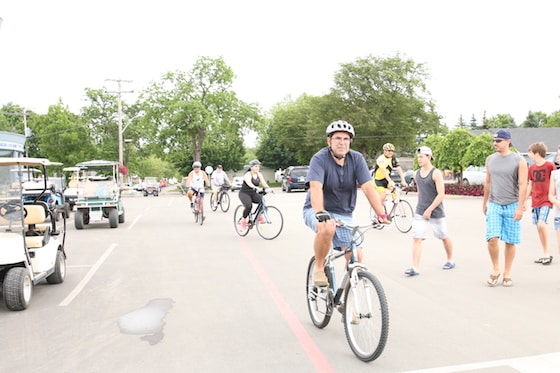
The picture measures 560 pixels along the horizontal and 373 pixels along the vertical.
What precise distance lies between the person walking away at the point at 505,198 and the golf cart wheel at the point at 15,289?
18.5 ft

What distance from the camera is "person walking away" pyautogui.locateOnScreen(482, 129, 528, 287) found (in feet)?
22.5

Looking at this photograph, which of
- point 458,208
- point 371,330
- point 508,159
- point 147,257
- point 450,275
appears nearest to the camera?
point 371,330

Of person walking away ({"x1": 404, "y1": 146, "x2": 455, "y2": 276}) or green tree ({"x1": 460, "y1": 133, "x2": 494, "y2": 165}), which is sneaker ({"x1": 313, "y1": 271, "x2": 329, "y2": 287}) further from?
green tree ({"x1": 460, "y1": 133, "x2": 494, "y2": 165})

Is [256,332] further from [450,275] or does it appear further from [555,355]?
[450,275]

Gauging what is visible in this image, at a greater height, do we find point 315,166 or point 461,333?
point 315,166

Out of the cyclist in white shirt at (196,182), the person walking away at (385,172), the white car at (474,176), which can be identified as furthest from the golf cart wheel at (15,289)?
the white car at (474,176)

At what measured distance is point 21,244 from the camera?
6.38m

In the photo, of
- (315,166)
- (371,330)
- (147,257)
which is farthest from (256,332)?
(147,257)

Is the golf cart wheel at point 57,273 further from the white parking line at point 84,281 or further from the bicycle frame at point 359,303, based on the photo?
the bicycle frame at point 359,303

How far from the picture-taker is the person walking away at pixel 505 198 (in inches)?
270

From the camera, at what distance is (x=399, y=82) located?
62.7m

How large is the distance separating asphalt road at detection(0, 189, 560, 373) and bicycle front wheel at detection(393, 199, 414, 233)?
2.62 metres

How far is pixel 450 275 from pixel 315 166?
12.9ft

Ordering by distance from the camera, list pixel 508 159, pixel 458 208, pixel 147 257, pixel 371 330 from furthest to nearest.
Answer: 1. pixel 458 208
2. pixel 147 257
3. pixel 508 159
4. pixel 371 330
